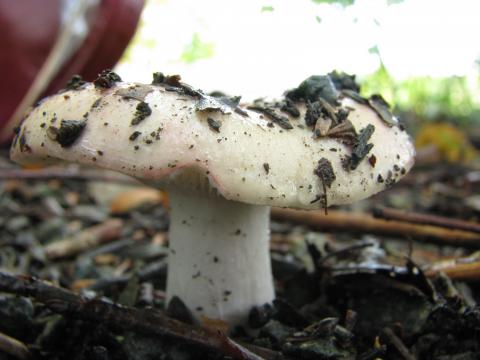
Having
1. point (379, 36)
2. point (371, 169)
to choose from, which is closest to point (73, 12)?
point (379, 36)

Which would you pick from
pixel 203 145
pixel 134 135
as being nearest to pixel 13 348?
pixel 134 135

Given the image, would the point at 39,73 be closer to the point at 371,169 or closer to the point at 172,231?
the point at 172,231

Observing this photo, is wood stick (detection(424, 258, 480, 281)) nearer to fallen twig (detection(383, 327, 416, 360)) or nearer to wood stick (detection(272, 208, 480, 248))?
wood stick (detection(272, 208, 480, 248))

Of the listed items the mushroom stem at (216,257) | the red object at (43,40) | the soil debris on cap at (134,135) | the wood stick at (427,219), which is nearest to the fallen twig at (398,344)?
the mushroom stem at (216,257)

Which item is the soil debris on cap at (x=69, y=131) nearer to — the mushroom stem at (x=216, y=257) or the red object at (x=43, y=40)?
the mushroom stem at (x=216, y=257)

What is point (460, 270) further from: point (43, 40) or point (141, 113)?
point (43, 40)
